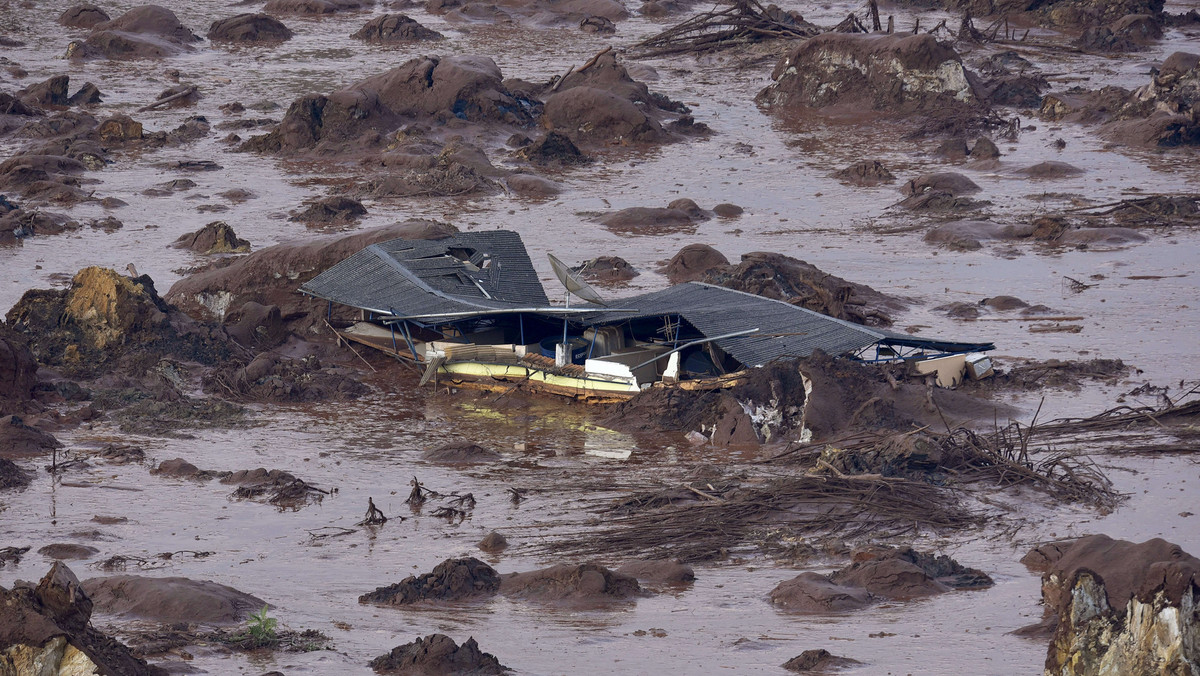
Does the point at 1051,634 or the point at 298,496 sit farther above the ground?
the point at 1051,634

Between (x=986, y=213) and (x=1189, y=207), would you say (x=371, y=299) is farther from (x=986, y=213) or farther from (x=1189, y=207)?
(x=1189, y=207)

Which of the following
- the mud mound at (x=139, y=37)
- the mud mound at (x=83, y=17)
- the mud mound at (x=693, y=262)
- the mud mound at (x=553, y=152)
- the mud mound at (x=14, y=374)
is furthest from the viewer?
the mud mound at (x=83, y=17)

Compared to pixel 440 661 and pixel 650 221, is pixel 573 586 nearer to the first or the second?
pixel 440 661

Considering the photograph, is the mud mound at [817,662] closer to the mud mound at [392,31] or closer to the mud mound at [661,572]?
the mud mound at [661,572]

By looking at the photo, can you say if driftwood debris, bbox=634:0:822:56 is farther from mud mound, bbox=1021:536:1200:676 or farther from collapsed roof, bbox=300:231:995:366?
mud mound, bbox=1021:536:1200:676

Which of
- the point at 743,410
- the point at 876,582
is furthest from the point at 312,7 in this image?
the point at 876,582

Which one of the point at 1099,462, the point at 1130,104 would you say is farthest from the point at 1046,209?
the point at 1099,462

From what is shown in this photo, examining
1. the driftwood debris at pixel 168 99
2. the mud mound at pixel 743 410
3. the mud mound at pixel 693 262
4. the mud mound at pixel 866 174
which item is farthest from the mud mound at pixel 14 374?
the driftwood debris at pixel 168 99
